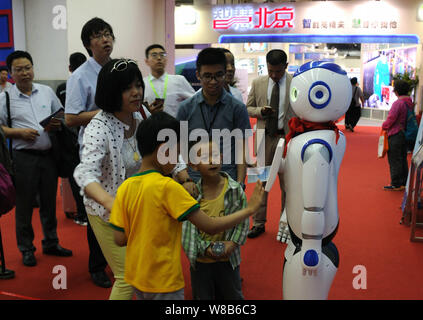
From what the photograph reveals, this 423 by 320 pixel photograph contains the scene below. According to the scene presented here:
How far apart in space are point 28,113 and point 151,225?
2263 millimetres

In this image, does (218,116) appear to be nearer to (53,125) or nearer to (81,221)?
(53,125)

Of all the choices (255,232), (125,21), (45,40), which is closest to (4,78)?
(45,40)

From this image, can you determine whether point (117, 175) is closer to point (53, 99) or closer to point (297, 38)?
point (53, 99)

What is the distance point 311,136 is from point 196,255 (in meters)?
0.78

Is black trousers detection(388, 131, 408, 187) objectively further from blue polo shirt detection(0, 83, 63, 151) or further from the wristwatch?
the wristwatch

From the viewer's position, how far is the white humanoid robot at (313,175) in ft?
6.48

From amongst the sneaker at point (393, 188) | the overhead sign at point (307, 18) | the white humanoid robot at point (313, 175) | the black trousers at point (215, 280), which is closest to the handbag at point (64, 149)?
the black trousers at point (215, 280)

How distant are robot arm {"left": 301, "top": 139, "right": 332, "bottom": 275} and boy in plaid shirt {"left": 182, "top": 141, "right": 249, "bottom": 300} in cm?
30

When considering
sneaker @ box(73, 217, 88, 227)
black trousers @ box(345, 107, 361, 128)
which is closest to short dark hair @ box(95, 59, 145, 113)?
sneaker @ box(73, 217, 88, 227)

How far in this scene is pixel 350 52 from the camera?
25578mm

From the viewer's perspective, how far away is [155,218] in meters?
1.63

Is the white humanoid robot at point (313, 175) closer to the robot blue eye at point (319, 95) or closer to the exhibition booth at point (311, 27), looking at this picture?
the robot blue eye at point (319, 95)
